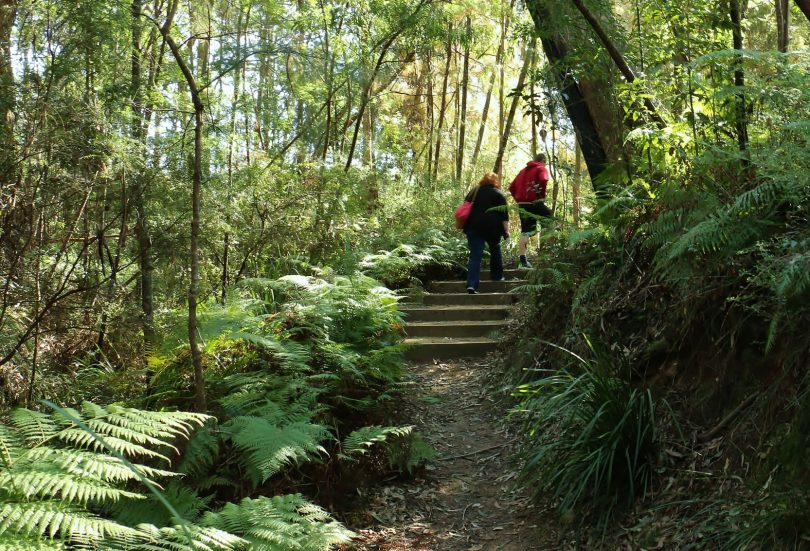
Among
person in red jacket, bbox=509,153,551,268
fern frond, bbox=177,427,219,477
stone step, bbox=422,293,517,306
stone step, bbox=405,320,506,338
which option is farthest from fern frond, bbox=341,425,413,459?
person in red jacket, bbox=509,153,551,268

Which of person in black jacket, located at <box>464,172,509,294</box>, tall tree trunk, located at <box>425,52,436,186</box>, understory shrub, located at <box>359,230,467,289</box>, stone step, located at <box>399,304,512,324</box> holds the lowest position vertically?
stone step, located at <box>399,304,512,324</box>

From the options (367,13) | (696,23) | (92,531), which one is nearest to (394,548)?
(92,531)

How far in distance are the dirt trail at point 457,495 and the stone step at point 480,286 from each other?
393cm

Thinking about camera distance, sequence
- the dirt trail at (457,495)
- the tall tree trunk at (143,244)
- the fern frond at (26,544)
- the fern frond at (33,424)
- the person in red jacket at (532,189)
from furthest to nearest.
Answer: the person in red jacket at (532,189) → the tall tree trunk at (143,244) → the dirt trail at (457,495) → the fern frond at (33,424) → the fern frond at (26,544)

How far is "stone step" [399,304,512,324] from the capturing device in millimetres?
8969

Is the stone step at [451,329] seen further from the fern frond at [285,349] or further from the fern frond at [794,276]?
the fern frond at [794,276]

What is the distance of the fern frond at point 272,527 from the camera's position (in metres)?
3.30

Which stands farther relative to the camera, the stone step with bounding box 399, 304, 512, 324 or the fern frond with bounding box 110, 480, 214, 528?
the stone step with bounding box 399, 304, 512, 324

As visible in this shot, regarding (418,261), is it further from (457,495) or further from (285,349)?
(457,495)

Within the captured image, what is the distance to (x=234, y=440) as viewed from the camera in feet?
13.9

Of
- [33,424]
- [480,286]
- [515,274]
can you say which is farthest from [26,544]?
[515,274]

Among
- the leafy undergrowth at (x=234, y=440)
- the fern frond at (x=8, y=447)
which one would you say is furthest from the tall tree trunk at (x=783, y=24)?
the fern frond at (x=8, y=447)

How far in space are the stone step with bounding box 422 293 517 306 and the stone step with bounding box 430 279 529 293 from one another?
2.01 feet

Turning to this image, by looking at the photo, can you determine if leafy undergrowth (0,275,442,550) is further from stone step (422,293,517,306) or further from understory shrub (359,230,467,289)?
stone step (422,293,517,306)
